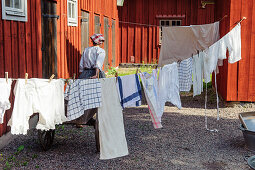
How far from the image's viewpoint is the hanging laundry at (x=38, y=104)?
168 inches

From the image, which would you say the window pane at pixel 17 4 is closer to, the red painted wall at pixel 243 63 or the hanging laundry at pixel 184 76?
the hanging laundry at pixel 184 76

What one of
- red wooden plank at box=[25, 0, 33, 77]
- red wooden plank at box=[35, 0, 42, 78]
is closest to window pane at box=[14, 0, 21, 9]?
red wooden plank at box=[25, 0, 33, 77]

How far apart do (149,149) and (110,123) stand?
4.03ft

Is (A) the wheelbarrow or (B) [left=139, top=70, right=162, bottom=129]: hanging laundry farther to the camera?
(B) [left=139, top=70, right=162, bottom=129]: hanging laundry

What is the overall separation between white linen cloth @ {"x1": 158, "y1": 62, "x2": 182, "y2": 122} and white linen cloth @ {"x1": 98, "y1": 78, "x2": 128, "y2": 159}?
45.3 inches

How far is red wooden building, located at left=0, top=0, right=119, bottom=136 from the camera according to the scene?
6.05m

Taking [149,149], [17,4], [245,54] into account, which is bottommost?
[149,149]

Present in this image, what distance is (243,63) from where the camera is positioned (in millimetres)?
8953

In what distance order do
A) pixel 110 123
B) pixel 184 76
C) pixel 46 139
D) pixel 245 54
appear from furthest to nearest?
1. pixel 245 54
2. pixel 184 76
3. pixel 46 139
4. pixel 110 123

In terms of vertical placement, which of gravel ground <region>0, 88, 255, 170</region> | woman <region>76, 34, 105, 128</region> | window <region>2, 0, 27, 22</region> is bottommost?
gravel ground <region>0, 88, 255, 170</region>

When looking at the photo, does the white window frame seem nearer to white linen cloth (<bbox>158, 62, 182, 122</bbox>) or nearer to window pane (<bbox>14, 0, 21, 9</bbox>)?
window pane (<bbox>14, 0, 21, 9</bbox>)

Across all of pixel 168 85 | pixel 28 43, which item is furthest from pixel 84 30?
pixel 168 85

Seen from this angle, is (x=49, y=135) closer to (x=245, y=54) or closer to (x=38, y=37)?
(x=38, y=37)

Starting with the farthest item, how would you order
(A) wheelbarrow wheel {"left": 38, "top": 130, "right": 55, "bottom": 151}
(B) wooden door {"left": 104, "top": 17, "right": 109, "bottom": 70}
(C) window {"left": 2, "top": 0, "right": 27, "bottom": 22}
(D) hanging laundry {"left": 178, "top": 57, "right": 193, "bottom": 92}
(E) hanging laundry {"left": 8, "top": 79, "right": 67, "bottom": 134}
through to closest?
1. (B) wooden door {"left": 104, "top": 17, "right": 109, "bottom": 70}
2. (D) hanging laundry {"left": 178, "top": 57, "right": 193, "bottom": 92}
3. (C) window {"left": 2, "top": 0, "right": 27, "bottom": 22}
4. (A) wheelbarrow wheel {"left": 38, "top": 130, "right": 55, "bottom": 151}
5. (E) hanging laundry {"left": 8, "top": 79, "right": 67, "bottom": 134}
